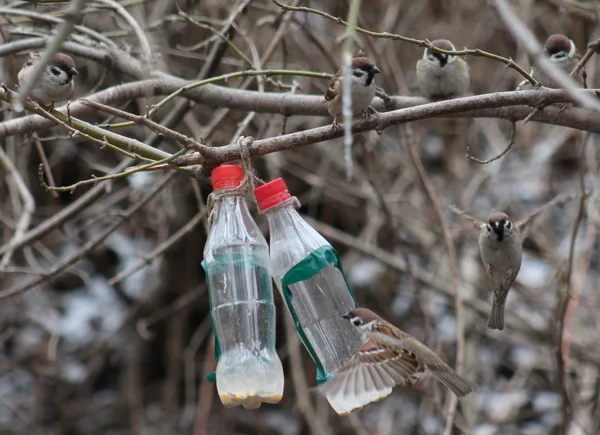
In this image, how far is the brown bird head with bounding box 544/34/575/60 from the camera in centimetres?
346

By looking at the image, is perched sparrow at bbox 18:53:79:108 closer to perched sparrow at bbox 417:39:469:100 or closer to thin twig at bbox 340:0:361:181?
perched sparrow at bbox 417:39:469:100

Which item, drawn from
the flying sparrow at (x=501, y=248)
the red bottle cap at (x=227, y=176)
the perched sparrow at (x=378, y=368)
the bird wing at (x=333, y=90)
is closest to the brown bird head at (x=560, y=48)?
the flying sparrow at (x=501, y=248)

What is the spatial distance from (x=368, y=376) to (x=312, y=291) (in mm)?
291

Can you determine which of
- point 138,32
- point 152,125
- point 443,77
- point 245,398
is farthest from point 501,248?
point 138,32

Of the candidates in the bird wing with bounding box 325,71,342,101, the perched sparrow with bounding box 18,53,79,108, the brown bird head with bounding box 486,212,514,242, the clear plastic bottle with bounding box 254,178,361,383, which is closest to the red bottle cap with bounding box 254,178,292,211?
the clear plastic bottle with bounding box 254,178,361,383

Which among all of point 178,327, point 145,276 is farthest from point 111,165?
point 178,327

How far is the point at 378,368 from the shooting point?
2.32m

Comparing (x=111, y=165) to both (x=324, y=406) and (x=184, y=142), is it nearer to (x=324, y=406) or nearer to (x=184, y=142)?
(x=324, y=406)

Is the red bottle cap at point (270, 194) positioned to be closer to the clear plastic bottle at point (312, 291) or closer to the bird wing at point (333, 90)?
the clear plastic bottle at point (312, 291)

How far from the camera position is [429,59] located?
377 cm

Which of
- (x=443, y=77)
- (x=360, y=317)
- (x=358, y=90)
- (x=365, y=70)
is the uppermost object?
(x=443, y=77)

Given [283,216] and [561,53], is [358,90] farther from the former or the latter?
[561,53]

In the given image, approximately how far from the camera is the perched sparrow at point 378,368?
2182mm

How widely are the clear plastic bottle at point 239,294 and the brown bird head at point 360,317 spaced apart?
0.21 meters
